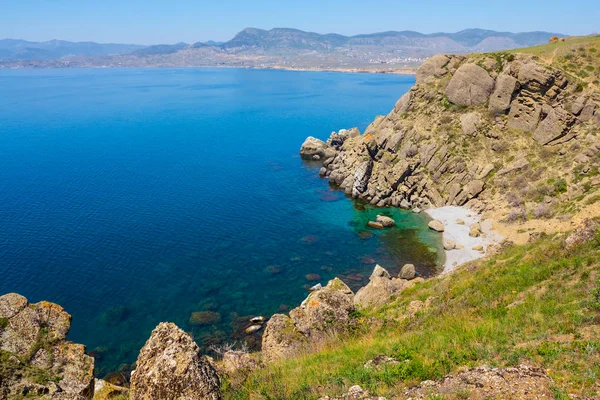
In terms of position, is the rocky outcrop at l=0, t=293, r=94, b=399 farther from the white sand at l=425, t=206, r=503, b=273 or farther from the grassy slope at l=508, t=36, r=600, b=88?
the grassy slope at l=508, t=36, r=600, b=88

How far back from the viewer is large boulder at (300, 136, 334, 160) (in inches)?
3775

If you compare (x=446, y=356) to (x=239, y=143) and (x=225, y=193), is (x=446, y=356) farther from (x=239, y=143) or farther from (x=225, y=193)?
(x=239, y=143)

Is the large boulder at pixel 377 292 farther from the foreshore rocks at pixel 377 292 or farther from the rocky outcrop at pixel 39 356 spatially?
the rocky outcrop at pixel 39 356

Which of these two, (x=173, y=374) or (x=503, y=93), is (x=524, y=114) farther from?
(x=173, y=374)

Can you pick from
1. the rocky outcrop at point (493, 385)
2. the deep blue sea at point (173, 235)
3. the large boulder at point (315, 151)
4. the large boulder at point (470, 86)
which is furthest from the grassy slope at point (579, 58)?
the rocky outcrop at point (493, 385)

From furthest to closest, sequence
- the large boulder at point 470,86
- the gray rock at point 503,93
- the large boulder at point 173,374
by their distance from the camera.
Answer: the large boulder at point 470,86
the gray rock at point 503,93
the large boulder at point 173,374

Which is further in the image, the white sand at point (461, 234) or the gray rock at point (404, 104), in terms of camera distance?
the gray rock at point (404, 104)

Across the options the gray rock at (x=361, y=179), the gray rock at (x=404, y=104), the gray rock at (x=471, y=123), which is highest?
the gray rock at (x=404, y=104)

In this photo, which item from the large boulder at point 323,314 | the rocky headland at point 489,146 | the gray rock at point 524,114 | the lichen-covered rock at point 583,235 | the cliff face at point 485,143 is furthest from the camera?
the gray rock at point 524,114

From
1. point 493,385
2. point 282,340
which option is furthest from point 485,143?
point 493,385

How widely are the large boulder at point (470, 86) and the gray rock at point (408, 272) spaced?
1627 inches

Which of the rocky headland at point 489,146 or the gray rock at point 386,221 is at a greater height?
the rocky headland at point 489,146

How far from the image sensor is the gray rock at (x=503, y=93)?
64.4m

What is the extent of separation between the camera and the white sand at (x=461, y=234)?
47.2 m
